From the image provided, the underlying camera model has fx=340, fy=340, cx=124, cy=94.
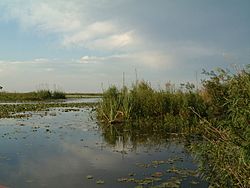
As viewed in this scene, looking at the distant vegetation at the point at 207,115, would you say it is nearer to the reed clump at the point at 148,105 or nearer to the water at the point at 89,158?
the reed clump at the point at 148,105

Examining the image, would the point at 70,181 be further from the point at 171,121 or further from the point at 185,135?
the point at 171,121

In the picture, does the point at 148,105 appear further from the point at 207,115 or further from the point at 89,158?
the point at 89,158

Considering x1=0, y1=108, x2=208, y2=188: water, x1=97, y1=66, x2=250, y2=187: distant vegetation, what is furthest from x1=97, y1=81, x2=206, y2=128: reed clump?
x1=0, y1=108, x2=208, y2=188: water

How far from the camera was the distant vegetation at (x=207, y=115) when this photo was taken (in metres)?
4.71

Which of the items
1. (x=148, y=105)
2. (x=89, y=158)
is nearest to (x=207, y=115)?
(x=148, y=105)

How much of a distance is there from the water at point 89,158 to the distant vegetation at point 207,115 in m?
1.04

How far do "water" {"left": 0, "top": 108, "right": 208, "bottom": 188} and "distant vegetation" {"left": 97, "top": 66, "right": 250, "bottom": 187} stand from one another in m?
1.04

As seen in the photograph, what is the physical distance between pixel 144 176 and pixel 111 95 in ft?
36.6

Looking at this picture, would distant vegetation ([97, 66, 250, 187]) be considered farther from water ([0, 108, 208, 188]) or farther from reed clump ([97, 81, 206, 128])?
water ([0, 108, 208, 188])

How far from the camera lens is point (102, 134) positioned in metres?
15.3

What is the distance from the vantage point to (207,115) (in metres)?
14.9

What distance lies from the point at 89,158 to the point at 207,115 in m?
6.63

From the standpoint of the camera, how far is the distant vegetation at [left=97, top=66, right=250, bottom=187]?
4715mm

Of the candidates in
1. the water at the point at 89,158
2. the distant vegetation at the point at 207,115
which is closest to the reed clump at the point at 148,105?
the distant vegetation at the point at 207,115
